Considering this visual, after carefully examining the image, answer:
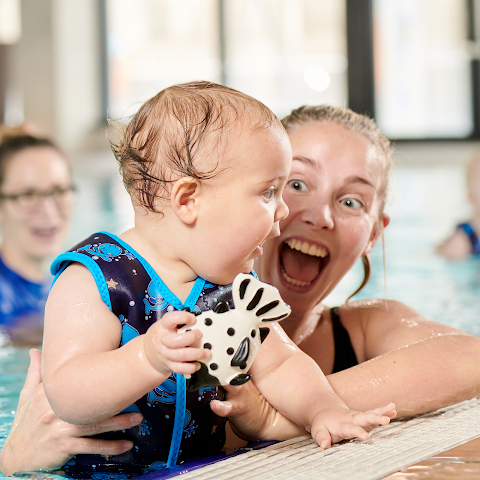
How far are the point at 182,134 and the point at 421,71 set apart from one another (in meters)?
13.2

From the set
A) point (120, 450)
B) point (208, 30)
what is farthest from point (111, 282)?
point (208, 30)

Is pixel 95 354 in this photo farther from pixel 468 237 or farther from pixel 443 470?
pixel 468 237

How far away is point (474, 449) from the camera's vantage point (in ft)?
4.35

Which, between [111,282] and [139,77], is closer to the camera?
[111,282]

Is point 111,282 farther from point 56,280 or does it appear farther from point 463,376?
point 463,376

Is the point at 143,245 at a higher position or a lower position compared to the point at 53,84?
lower

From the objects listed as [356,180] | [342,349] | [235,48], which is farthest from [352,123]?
[235,48]

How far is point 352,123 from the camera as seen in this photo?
206 centimetres

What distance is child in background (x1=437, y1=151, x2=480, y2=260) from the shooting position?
559 cm

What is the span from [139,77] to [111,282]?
1331 cm

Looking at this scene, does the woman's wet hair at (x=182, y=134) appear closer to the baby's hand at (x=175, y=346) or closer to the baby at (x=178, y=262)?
the baby at (x=178, y=262)

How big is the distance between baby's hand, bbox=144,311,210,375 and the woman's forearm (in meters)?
0.59

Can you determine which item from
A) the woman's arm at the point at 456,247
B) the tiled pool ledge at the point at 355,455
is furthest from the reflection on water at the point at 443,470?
the woman's arm at the point at 456,247

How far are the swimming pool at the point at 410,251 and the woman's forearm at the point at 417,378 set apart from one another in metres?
0.93
